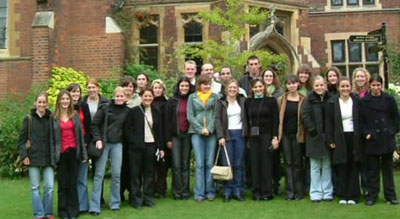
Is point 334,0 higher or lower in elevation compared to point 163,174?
higher

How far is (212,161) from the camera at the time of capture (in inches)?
319

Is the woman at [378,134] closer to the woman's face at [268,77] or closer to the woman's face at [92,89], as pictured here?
the woman's face at [268,77]

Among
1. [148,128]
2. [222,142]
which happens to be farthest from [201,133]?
[148,128]

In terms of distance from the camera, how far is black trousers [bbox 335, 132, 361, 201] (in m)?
7.80

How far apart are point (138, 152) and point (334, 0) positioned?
646 inches

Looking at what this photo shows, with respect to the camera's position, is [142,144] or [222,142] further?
[222,142]

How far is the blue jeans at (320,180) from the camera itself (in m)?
7.95

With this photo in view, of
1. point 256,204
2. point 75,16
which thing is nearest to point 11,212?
point 256,204

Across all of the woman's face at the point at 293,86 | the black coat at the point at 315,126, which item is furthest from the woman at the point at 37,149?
the black coat at the point at 315,126

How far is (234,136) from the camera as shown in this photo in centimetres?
812

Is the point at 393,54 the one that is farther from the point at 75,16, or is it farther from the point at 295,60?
the point at 75,16

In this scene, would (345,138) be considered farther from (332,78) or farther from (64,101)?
(64,101)

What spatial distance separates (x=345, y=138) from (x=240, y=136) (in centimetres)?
151

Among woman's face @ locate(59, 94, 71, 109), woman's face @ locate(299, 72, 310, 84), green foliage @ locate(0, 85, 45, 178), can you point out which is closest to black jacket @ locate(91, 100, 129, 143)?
woman's face @ locate(59, 94, 71, 109)
